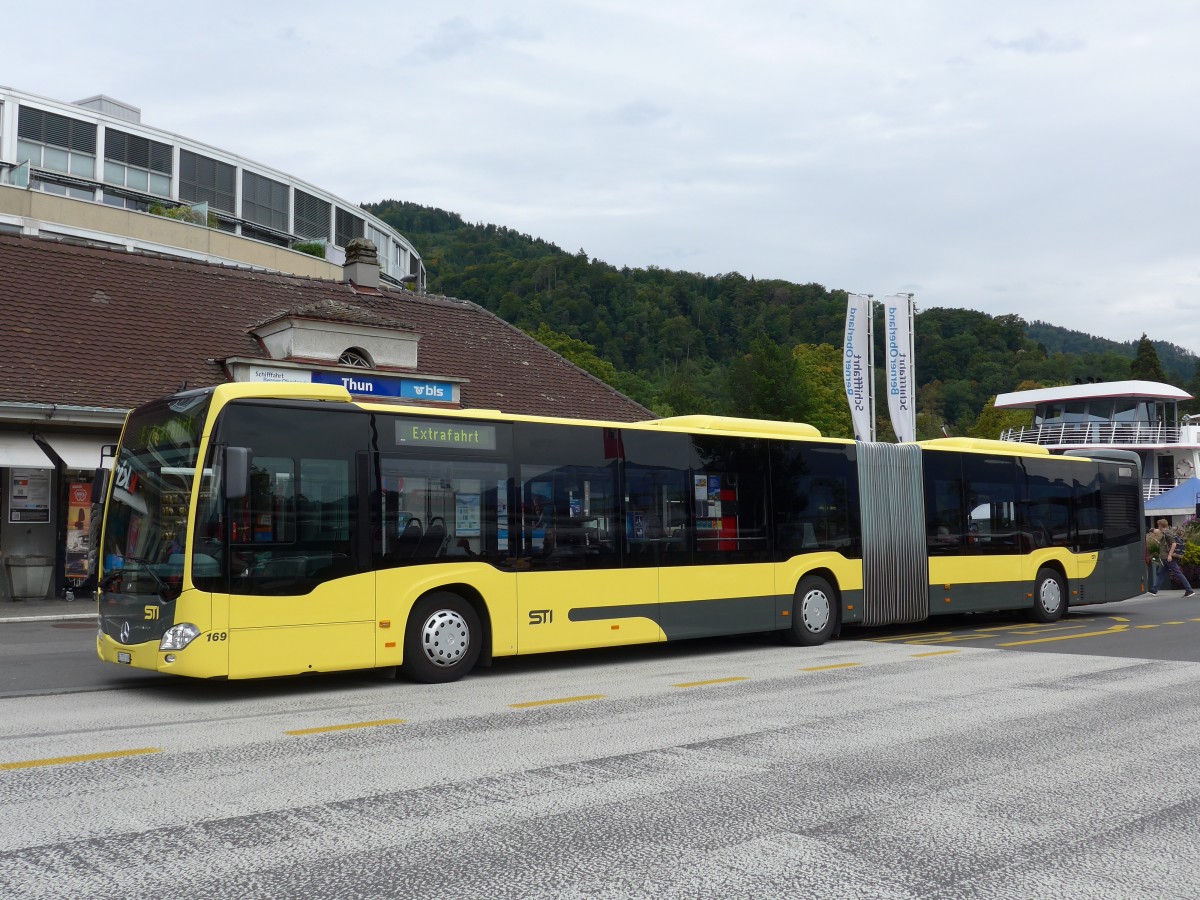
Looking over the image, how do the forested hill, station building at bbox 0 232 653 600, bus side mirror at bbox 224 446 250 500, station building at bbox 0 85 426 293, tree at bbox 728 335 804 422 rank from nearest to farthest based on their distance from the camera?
bus side mirror at bbox 224 446 250 500
station building at bbox 0 232 653 600
station building at bbox 0 85 426 293
tree at bbox 728 335 804 422
the forested hill

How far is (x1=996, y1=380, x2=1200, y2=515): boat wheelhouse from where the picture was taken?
201ft

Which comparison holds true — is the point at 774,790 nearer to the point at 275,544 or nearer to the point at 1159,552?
the point at 275,544

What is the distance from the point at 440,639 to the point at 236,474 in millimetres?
2904

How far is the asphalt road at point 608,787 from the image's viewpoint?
4805 millimetres

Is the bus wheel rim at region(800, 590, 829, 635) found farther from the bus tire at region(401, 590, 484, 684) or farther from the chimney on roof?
the chimney on roof

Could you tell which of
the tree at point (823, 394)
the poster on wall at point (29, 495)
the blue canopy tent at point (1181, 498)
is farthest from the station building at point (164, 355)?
the tree at point (823, 394)

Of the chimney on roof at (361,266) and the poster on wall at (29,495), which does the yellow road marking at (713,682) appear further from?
the chimney on roof at (361,266)

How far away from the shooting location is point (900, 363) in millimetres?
31656

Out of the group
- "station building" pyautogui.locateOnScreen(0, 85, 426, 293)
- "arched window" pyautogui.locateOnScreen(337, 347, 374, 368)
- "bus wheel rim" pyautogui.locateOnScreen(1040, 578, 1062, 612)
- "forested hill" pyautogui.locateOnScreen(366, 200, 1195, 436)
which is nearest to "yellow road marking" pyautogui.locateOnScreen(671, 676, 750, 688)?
"bus wheel rim" pyautogui.locateOnScreen(1040, 578, 1062, 612)

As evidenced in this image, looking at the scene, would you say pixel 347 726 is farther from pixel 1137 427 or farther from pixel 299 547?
pixel 1137 427

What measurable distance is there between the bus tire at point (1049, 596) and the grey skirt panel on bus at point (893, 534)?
3.07 metres

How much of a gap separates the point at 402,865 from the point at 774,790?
2.43 meters

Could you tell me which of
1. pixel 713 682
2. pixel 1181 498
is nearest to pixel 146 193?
pixel 1181 498

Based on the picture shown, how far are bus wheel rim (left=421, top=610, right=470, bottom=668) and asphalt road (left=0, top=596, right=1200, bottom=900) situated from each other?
0.36 meters
